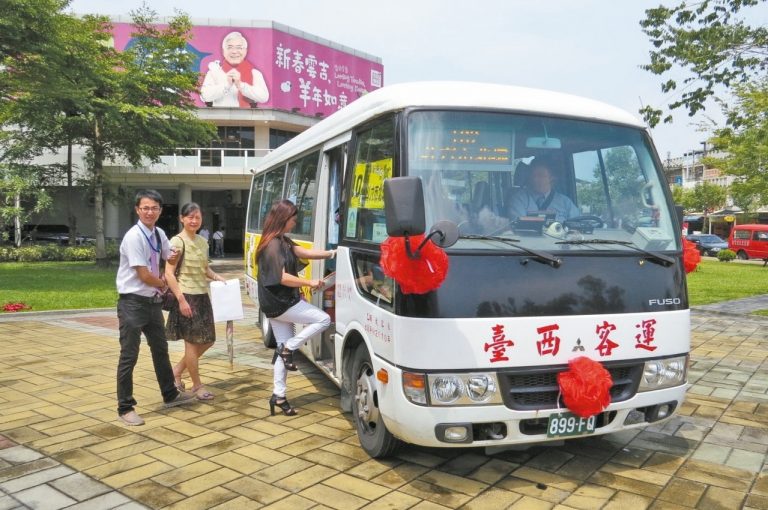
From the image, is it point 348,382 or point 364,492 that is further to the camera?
point 348,382

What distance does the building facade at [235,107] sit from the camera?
3031cm

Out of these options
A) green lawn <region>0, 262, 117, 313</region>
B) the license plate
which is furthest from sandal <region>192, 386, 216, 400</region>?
green lawn <region>0, 262, 117, 313</region>

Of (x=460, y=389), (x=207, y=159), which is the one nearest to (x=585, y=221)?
(x=460, y=389)

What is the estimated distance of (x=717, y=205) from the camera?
59812mm

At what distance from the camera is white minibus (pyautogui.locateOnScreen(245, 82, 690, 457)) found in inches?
141

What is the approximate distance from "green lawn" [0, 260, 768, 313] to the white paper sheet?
6.64 m

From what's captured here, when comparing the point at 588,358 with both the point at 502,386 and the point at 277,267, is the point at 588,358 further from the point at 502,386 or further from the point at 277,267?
the point at 277,267

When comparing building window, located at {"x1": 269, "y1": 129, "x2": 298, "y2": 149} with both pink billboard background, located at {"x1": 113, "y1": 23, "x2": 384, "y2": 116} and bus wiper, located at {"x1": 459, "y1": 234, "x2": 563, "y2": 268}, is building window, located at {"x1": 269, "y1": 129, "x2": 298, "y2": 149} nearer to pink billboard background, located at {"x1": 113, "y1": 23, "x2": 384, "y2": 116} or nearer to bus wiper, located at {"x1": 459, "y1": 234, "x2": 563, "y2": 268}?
pink billboard background, located at {"x1": 113, "y1": 23, "x2": 384, "y2": 116}

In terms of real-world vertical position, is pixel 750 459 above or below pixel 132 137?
below

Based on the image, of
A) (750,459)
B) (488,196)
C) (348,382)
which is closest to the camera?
(488,196)

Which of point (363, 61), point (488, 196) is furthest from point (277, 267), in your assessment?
point (363, 61)

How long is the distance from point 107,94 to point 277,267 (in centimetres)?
1903

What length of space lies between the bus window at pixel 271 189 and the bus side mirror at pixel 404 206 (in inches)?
189

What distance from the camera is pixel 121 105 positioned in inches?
784
